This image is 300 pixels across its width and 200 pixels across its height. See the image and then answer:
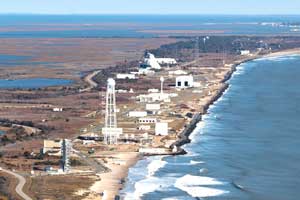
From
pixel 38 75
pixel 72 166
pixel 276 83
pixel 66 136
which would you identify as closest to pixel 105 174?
pixel 72 166

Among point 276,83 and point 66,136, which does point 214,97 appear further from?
point 66,136

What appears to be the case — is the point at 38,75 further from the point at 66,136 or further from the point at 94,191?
the point at 94,191

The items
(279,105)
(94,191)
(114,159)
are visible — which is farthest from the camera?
(279,105)

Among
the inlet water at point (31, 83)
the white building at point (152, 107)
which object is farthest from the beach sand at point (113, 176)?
the inlet water at point (31, 83)

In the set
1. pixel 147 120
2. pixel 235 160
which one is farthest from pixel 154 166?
pixel 147 120

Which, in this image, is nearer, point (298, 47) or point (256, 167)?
point (256, 167)

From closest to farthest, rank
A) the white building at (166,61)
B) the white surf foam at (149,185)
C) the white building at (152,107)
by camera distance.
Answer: the white surf foam at (149,185), the white building at (152,107), the white building at (166,61)

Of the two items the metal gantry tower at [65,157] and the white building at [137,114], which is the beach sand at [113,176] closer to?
the metal gantry tower at [65,157]

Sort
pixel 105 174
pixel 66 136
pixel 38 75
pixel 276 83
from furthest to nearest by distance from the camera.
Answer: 1. pixel 38 75
2. pixel 276 83
3. pixel 66 136
4. pixel 105 174
